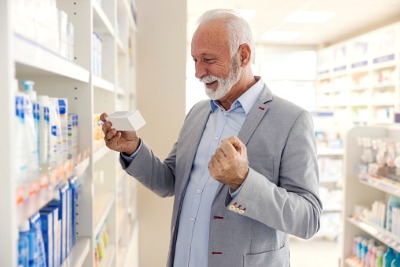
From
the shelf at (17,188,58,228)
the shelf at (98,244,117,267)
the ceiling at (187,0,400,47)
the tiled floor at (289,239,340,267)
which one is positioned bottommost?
the tiled floor at (289,239,340,267)

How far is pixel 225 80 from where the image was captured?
175 centimetres

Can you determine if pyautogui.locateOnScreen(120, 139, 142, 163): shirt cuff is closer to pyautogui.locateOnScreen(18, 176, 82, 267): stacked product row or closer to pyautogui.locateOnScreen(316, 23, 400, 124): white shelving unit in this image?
pyautogui.locateOnScreen(18, 176, 82, 267): stacked product row

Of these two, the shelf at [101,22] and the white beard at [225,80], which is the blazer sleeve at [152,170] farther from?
the shelf at [101,22]

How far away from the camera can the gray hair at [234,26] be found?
5.71 ft

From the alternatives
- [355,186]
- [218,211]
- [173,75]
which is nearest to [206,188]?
[218,211]

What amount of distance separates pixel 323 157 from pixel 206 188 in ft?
16.3

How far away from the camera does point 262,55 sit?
11.1 m

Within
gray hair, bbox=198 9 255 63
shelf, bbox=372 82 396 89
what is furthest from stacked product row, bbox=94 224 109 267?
shelf, bbox=372 82 396 89

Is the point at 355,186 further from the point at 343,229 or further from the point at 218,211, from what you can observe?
the point at 218,211

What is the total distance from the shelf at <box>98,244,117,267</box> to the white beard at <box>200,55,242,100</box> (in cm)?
121

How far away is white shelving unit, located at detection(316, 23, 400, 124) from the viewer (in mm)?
7472

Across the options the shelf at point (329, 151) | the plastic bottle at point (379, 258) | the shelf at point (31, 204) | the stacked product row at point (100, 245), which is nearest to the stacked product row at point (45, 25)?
the shelf at point (31, 204)

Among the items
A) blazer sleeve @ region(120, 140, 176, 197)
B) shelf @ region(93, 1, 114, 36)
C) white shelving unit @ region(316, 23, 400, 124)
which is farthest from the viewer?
white shelving unit @ region(316, 23, 400, 124)

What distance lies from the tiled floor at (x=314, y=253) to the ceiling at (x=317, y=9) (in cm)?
397
